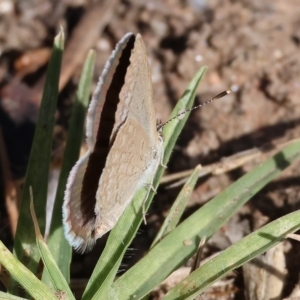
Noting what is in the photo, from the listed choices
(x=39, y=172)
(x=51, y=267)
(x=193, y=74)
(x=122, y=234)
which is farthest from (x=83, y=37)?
(x=51, y=267)

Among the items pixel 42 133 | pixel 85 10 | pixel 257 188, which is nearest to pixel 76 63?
pixel 85 10

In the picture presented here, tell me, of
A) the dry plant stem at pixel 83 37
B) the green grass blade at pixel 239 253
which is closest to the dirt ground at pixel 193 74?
the dry plant stem at pixel 83 37

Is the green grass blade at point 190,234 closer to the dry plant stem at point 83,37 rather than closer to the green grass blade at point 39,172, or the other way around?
the green grass blade at point 39,172

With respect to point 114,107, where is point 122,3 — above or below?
below

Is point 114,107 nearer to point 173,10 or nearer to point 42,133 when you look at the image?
point 42,133

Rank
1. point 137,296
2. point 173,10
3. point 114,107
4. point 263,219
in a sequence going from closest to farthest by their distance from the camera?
1. point 137,296
2. point 114,107
3. point 263,219
4. point 173,10

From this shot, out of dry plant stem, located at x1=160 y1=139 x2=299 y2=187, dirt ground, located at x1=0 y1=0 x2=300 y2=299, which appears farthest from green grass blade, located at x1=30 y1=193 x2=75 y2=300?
dry plant stem, located at x1=160 y1=139 x2=299 y2=187

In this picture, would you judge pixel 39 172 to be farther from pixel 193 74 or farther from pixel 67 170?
pixel 193 74
